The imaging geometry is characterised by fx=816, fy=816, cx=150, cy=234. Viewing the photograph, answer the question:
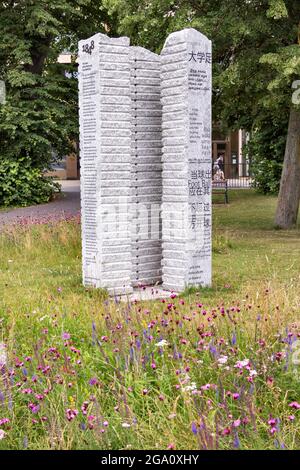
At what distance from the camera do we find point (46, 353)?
5.93 metres

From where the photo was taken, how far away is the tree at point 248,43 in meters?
17.1

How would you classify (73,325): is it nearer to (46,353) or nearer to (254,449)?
(46,353)

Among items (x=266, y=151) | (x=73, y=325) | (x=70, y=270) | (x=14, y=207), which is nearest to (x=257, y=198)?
(x=266, y=151)

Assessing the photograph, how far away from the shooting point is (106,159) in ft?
34.8

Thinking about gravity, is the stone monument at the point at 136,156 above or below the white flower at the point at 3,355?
above

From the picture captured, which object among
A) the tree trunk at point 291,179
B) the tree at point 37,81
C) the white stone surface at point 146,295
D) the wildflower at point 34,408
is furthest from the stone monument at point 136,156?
the tree at point 37,81

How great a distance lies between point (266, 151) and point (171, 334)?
2733 centimetres

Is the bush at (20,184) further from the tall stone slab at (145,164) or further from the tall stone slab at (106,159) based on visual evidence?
the tall stone slab at (106,159)

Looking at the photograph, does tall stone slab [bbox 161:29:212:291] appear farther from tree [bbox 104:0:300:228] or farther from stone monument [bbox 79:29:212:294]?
tree [bbox 104:0:300:228]

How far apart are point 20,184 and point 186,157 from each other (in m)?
18.1

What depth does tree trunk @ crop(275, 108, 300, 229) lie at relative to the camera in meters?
19.6

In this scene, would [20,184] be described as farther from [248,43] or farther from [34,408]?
[34,408]

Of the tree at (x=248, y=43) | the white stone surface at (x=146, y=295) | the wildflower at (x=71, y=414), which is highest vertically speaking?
the tree at (x=248, y=43)

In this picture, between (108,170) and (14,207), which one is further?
(14,207)
